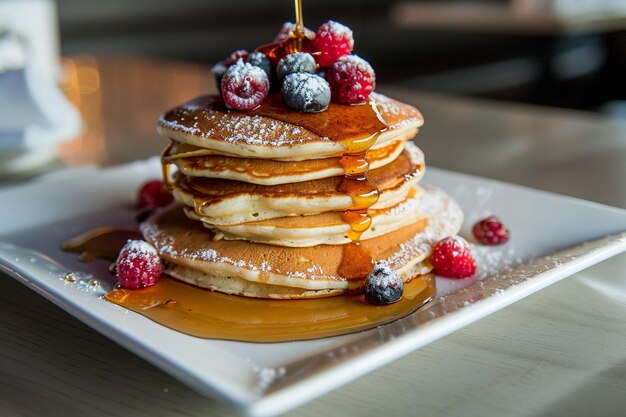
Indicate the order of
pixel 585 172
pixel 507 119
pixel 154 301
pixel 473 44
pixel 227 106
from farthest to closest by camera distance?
pixel 473 44 < pixel 507 119 < pixel 585 172 < pixel 227 106 < pixel 154 301

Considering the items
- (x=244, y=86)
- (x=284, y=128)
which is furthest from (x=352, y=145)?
(x=244, y=86)

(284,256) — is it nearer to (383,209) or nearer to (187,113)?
(383,209)

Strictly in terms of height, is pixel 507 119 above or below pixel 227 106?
below

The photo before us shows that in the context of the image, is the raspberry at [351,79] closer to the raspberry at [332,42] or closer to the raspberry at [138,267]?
the raspberry at [332,42]

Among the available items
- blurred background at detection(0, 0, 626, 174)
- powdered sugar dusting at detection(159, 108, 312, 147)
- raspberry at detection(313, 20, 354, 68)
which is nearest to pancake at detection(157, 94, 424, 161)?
powdered sugar dusting at detection(159, 108, 312, 147)

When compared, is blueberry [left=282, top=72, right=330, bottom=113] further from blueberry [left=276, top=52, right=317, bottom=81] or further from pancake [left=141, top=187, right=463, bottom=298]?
pancake [left=141, top=187, right=463, bottom=298]

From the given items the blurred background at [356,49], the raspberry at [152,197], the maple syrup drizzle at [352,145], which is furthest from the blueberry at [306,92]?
the blurred background at [356,49]

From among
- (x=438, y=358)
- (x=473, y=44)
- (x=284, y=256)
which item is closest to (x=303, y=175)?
(x=284, y=256)
